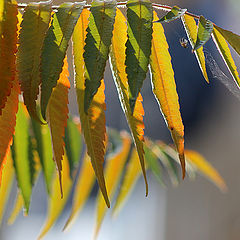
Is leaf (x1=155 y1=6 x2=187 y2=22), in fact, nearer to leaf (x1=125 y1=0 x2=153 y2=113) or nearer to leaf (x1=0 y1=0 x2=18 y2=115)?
leaf (x1=125 y1=0 x2=153 y2=113)

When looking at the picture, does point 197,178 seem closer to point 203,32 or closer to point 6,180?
point 6,180

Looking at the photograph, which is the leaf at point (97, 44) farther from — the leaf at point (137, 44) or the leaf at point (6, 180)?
the leaf at point (6, 180)

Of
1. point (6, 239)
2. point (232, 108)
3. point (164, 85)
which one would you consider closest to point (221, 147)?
point (232, 108)

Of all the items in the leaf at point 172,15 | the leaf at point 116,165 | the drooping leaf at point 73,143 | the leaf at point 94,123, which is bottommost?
the leaf at point 116,165

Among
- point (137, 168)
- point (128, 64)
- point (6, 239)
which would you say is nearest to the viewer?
point (128, 64)

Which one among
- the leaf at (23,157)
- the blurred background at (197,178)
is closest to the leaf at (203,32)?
the leaf at (23,157)

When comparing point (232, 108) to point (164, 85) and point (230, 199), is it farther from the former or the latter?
point (164, 85)

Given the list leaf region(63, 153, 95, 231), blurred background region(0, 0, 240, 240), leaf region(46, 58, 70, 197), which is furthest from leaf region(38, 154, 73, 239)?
blurred background region(0, 0, 240, 240)
